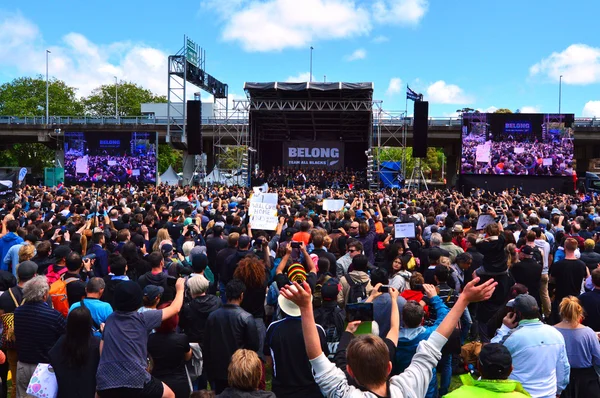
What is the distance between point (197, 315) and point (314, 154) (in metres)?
30.9

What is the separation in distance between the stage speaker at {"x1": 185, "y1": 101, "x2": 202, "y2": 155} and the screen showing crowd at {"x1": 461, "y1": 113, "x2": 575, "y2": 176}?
15.7 metres

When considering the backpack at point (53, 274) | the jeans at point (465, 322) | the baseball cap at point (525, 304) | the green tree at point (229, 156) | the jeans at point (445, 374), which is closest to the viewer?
the baseball cap at point (525, 304)

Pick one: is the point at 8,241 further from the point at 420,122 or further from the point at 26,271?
the point at 420,122

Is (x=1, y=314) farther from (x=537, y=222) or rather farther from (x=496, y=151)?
(x=496, y=151)

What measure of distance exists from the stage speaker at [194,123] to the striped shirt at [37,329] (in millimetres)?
24155

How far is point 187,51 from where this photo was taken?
114 feet

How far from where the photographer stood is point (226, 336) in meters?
4.06

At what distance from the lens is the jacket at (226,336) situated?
13.3 ft

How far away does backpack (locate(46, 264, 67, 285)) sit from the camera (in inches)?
213

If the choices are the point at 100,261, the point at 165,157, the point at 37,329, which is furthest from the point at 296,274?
the point at 165,157

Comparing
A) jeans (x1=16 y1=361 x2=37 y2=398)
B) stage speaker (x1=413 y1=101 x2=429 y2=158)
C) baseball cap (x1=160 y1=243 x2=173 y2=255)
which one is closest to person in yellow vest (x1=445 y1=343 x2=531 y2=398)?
jeans (x1=16 y1=361 x2=37 y2=398)

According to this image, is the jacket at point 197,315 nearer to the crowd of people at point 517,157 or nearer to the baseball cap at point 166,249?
the baseball cap at point 166,249

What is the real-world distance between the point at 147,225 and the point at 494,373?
295 inches

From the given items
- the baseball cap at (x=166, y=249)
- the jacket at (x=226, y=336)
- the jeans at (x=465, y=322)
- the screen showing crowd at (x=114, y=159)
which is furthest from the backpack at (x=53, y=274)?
the screen showing crowd at (x=114, y=159)
